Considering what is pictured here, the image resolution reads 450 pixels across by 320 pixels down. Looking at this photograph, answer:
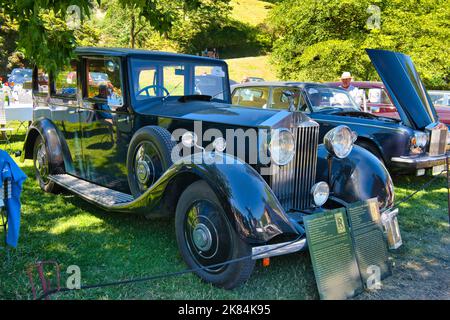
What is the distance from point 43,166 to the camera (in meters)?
5.55

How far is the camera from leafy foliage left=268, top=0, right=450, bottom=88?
616 inches

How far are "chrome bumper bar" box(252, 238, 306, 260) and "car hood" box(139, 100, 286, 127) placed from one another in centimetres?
106

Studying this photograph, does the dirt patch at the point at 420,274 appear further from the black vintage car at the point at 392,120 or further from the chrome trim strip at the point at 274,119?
the black vintage car at the point at 392,120

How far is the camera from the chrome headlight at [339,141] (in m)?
3.62

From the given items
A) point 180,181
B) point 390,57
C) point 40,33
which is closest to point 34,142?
point 40,33

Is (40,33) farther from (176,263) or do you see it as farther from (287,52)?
(287,52)

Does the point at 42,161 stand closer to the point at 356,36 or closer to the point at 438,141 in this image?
the point at 438,141

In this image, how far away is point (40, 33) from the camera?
10.9 ft

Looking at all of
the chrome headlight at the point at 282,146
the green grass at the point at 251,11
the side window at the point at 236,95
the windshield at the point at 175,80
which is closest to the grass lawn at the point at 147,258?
the chrome headlight at the point at 282,146

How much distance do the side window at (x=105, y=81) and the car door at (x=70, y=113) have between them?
0.79 feet

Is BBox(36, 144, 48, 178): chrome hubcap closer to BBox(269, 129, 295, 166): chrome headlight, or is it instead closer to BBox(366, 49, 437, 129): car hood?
BBox(269, 129, 295, 166): chrome headlight

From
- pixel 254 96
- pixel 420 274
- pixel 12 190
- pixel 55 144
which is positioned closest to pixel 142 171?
pixel 12 190

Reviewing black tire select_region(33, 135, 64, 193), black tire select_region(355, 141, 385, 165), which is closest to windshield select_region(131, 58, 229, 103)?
black tire select_region(33, 135, 64, 193)

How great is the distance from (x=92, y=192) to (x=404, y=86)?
177 inches
